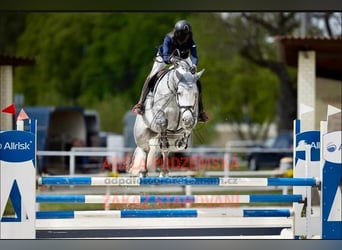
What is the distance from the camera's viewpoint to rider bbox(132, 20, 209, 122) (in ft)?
24.4

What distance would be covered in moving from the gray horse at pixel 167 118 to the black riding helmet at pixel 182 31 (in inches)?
8.4

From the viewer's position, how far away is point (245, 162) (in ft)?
73.8

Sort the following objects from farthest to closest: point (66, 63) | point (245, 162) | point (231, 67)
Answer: point (66, 63), point (231, 67), point (245, 162)

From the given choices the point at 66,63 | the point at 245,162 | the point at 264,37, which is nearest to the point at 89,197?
the point at 245,162

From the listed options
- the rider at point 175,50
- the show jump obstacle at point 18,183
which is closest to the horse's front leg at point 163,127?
the rider at point 175,50

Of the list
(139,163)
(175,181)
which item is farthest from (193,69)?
(139,163)

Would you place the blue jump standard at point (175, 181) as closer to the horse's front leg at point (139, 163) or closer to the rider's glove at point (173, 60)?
the horse's front leg at point (139, 163)

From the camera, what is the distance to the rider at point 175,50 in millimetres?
7434

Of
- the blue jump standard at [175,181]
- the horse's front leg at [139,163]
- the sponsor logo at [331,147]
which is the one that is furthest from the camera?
the horse's front leg at [139,163]

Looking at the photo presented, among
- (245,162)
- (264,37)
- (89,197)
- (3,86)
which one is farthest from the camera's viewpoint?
(264,37)

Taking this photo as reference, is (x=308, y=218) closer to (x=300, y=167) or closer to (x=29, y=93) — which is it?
(x=300, y=167)

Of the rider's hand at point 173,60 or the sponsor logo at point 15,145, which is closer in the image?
the sponsor logo at point 15,145

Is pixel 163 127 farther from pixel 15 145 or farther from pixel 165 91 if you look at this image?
pixel 15 145
